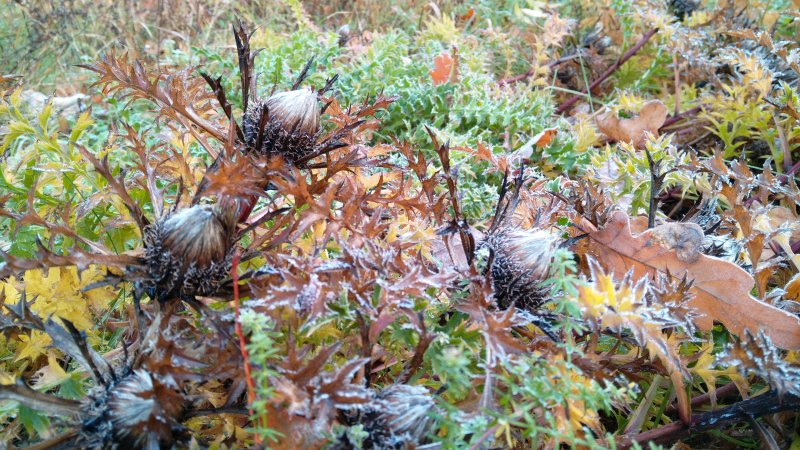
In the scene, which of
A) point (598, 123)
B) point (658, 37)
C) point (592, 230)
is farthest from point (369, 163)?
point (658, 37)

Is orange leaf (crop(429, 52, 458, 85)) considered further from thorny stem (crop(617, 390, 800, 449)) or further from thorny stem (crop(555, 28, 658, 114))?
thorny stem (crop(617, 390, 800, 449))

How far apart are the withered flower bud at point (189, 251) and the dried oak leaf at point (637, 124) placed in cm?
159

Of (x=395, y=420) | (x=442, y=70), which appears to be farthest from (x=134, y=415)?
(x=442, y=70)

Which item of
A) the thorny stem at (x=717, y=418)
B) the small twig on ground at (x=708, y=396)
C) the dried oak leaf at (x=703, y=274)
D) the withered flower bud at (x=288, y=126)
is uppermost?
the withered flower bud at (x=288, y=126)

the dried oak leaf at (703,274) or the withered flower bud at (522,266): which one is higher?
the withered flower bud at (522,266)

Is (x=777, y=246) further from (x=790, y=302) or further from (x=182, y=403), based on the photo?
(x=182, y=403)

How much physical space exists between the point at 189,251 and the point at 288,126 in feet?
1.14

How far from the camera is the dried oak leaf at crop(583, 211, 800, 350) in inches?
48.0

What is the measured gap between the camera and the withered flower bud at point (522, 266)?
3.71 ft

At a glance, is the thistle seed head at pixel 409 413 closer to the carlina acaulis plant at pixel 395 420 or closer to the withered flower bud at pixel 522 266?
the carlina acaulis plant at pixel 395 420

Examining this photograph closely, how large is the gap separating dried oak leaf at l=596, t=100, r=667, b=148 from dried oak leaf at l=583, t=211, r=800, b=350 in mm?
933

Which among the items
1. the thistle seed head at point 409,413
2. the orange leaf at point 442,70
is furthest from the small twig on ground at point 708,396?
the orange leaf at point 442,70

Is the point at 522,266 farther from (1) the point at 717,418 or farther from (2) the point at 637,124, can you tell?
(2) the point at 637,124

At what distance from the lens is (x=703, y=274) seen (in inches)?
51.1
